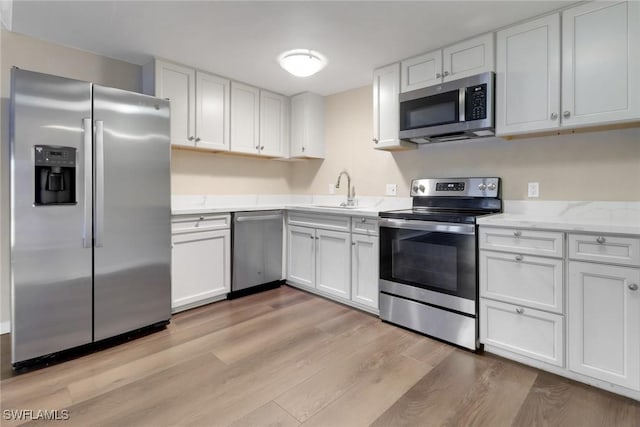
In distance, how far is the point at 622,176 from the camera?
2090mm

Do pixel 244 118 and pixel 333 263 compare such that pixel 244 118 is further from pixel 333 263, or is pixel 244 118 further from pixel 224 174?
→ pixel 333 263

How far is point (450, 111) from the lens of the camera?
8.25 ft

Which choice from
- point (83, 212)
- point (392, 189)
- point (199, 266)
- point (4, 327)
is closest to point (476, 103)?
point (392, 189)

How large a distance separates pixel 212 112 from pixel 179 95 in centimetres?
35

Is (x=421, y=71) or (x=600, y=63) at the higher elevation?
(x=421, y=71)

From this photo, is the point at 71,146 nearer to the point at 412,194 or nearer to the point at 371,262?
the point at 371,262

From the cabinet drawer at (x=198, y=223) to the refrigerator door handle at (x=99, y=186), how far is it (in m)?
0.62

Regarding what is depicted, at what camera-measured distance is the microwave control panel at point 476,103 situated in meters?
2.35

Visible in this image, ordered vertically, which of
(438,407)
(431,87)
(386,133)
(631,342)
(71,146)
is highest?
(431,87)

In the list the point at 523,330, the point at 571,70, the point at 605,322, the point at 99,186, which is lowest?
the point at 523,330

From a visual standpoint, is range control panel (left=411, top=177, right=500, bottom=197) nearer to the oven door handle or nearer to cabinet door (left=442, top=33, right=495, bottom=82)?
the oven door handle

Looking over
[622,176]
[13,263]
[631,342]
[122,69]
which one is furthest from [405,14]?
[13,263]

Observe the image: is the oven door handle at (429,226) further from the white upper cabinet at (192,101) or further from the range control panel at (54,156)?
the range control panel at (54,156)

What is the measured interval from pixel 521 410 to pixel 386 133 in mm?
2249
